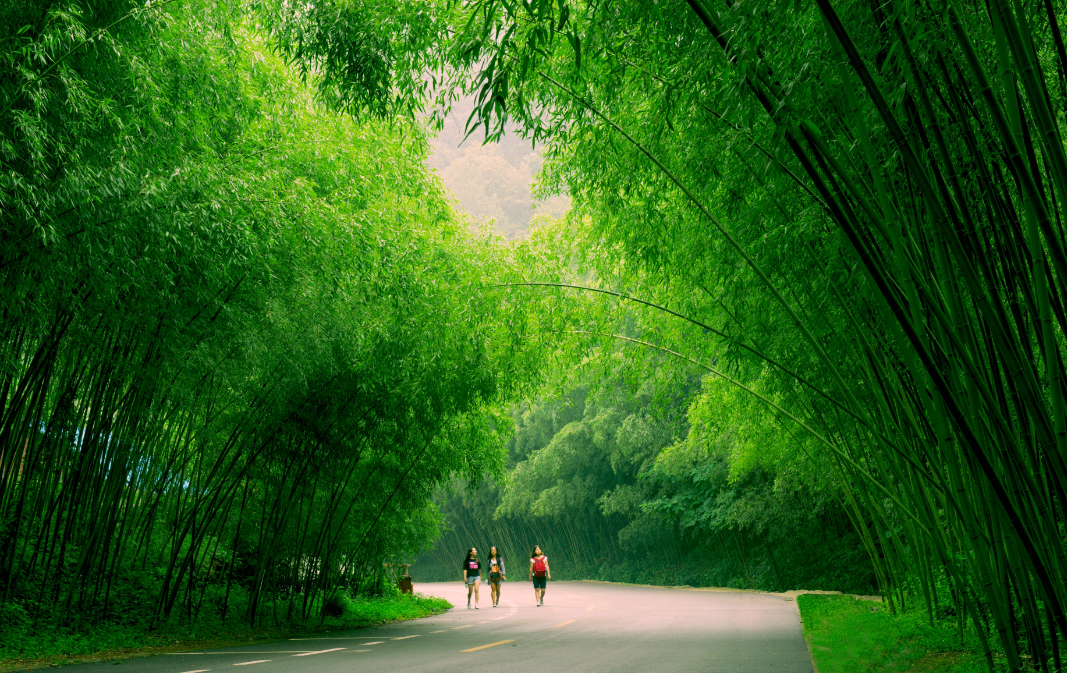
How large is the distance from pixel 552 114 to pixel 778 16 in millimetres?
2505

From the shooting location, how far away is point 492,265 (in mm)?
8164

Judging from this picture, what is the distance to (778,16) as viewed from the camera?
245 cm

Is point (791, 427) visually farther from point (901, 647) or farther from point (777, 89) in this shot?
point (777, 89)

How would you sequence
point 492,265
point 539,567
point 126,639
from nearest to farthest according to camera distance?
point 126,639 → point 492,265 → point 539,567

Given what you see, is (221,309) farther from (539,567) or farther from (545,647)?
(539,567)

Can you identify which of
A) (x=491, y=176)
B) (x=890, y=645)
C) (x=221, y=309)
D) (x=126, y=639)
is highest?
(x=491, y=176)

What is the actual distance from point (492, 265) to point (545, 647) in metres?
3.83

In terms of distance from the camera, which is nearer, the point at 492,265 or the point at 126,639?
the point at 126,639

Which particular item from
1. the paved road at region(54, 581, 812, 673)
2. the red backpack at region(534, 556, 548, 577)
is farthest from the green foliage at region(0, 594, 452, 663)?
the red backpack at region(534, 556, 548, 577)

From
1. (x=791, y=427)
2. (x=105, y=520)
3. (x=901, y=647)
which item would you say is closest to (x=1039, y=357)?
(x=901, y=647)

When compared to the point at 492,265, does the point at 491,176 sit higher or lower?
higher

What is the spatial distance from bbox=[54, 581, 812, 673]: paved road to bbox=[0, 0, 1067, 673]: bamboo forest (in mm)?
1330

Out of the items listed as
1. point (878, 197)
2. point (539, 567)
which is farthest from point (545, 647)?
point (539, 567)

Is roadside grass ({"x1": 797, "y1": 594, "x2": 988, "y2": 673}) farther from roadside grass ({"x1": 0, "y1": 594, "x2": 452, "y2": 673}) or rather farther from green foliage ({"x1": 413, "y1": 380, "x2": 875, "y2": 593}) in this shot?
roadside grass ({"x1": 0, "y1": 594, "x2": 452, "y2": 673})
